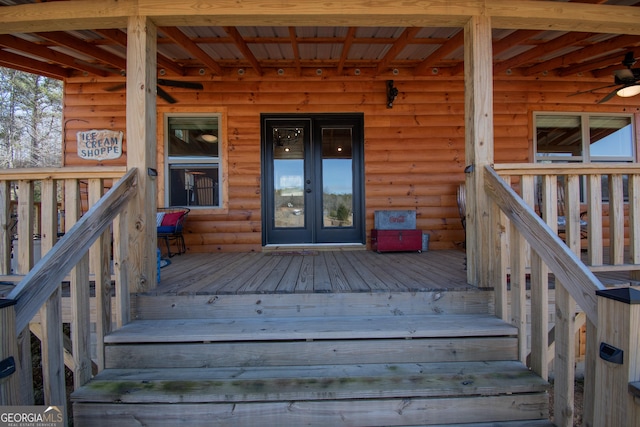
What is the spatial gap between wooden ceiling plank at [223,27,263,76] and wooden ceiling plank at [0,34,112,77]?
77.4 inches

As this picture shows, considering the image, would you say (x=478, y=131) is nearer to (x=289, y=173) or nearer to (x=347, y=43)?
(x=347, y=43)

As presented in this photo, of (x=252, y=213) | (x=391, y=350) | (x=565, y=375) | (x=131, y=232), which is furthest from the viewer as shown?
(x=252, y=213)

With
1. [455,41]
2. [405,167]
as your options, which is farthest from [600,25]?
[405,167]

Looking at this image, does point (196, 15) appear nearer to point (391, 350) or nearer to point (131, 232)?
point (131, 232)

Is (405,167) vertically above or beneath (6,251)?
above

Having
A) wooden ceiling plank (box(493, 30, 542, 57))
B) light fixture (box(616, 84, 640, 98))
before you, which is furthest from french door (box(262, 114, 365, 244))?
light fixture (box(616, 84, 640, 98))

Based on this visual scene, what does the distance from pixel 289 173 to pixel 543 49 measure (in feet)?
11.3

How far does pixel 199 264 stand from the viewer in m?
3.24

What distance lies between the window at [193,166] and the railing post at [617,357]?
4.08 metres

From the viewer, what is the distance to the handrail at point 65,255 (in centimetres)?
129

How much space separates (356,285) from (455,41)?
9.61 feet

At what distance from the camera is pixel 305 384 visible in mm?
1562

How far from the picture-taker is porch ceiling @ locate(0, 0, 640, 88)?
132 inches

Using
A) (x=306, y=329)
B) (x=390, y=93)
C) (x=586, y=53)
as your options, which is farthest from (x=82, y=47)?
(x=586, y=53)
